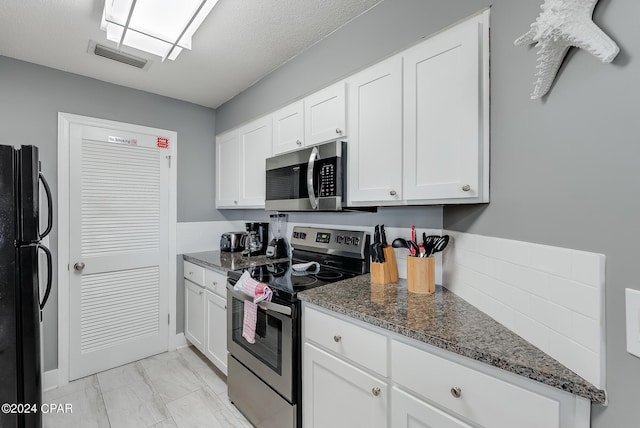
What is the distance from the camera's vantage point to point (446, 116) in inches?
50.4

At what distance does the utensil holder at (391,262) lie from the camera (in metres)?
1.68

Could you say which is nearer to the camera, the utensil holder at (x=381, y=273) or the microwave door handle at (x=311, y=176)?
the utensil holder at (x=381, y=273)

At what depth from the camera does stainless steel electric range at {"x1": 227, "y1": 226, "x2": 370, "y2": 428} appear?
1.49m

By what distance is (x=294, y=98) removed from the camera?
213cm

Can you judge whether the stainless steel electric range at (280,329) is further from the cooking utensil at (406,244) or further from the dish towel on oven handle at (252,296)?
the cooking utensil at (406,244)

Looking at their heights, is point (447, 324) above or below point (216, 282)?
above

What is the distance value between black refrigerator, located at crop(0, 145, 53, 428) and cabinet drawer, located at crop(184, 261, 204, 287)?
1.20 metres

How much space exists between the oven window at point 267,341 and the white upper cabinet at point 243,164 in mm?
1041

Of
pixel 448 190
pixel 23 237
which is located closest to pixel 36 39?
pixel 23 237

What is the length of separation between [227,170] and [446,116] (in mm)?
2249

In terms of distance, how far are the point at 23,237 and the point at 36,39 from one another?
4.78 feet

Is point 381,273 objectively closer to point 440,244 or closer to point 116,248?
point 440,244

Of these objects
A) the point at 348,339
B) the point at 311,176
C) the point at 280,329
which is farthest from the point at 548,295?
the point at 311,176

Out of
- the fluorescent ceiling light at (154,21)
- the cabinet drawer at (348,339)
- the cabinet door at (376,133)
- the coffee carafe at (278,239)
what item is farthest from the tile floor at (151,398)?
the fluorescent ceiling light at (154,21)
